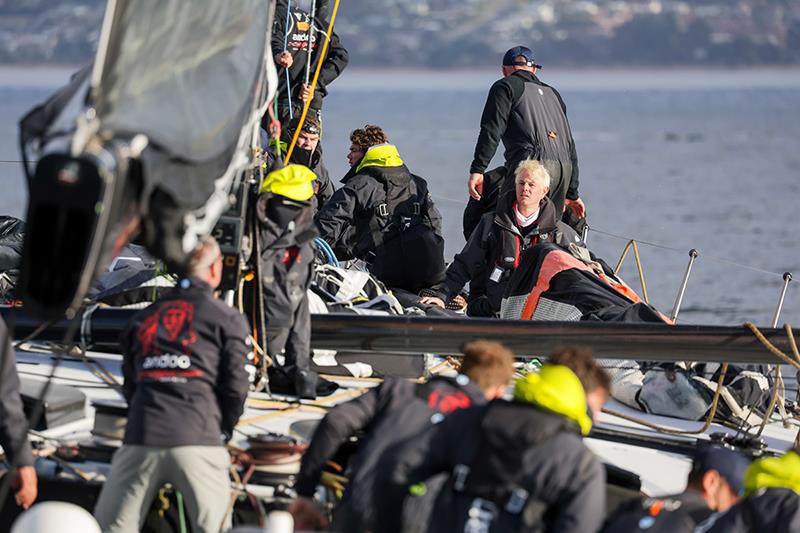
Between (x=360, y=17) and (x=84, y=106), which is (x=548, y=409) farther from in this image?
(x=360, y=17)

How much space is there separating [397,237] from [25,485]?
169 inches

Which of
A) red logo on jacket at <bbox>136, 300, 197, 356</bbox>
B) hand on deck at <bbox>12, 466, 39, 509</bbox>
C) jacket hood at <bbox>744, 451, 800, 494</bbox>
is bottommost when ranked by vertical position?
hand on deck at <bbox>12, 466, 39, 509</bbox>

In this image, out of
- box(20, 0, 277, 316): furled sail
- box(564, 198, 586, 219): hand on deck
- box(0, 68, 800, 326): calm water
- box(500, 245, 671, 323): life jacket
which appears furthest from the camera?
box(0, 68, 800, 326): calm water

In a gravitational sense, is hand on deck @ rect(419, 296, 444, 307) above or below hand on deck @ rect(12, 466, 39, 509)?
above

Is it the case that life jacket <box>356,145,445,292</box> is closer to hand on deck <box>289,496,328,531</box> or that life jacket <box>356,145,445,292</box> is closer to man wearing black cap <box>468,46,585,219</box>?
man wearing black cap <box>468,46,585,219</box>

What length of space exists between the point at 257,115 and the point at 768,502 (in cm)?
244

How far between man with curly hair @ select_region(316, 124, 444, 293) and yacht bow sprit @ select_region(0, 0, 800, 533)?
0.87m

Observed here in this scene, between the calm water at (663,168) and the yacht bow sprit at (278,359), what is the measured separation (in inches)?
124

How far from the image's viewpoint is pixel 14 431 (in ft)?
17.3

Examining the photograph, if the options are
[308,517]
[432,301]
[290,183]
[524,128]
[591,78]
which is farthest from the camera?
[591,78]

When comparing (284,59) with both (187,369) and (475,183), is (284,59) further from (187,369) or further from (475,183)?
(187,369)

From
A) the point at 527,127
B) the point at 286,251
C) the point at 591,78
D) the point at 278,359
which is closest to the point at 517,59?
the point at 527,127

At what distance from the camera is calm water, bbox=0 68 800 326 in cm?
2133

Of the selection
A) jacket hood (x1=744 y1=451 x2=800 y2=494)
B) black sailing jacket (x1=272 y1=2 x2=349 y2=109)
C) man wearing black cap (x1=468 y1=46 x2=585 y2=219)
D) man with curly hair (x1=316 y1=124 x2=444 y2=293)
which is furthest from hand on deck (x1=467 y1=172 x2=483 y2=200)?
jacket hood (x1=744 y1=451 x2=800 y2=494)
